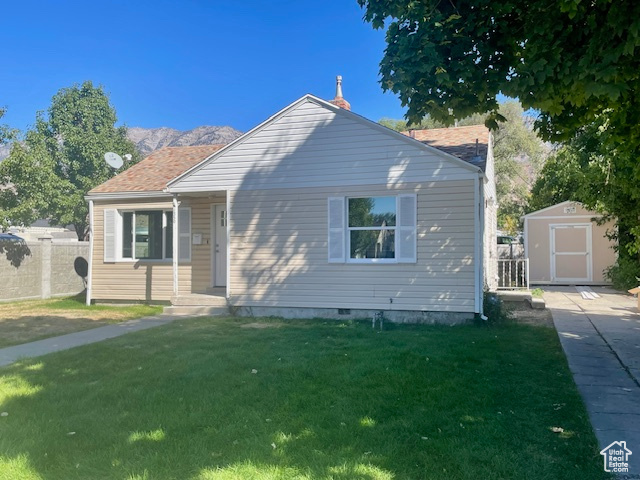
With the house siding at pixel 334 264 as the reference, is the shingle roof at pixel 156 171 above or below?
above

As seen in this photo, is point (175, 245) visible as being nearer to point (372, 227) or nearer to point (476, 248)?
point (372, 227)

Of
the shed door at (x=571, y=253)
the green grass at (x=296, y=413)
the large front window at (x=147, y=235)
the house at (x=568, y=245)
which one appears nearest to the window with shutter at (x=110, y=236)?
the large front window at (x=147, y=235)

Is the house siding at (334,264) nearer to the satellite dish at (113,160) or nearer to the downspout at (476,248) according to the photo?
the downspout at (476,248)

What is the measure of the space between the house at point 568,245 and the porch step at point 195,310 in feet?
40.5

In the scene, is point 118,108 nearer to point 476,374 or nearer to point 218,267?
point 218,267

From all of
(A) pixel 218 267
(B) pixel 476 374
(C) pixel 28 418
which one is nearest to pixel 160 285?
(A) pixel 218 267

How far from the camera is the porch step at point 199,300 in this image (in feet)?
35.4

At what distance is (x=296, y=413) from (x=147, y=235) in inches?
382

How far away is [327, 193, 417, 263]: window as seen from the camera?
30.8ft

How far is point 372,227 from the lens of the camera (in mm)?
9719

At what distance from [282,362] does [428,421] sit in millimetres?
2455

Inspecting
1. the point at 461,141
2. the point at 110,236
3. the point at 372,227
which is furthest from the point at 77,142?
the point at 461,141

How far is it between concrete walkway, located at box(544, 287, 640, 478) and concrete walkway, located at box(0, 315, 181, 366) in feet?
23.6

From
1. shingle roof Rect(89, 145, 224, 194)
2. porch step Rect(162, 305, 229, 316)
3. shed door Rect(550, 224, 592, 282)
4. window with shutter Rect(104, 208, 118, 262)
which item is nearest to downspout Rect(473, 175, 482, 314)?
porch step Rect(162, 305, 229, 316)
